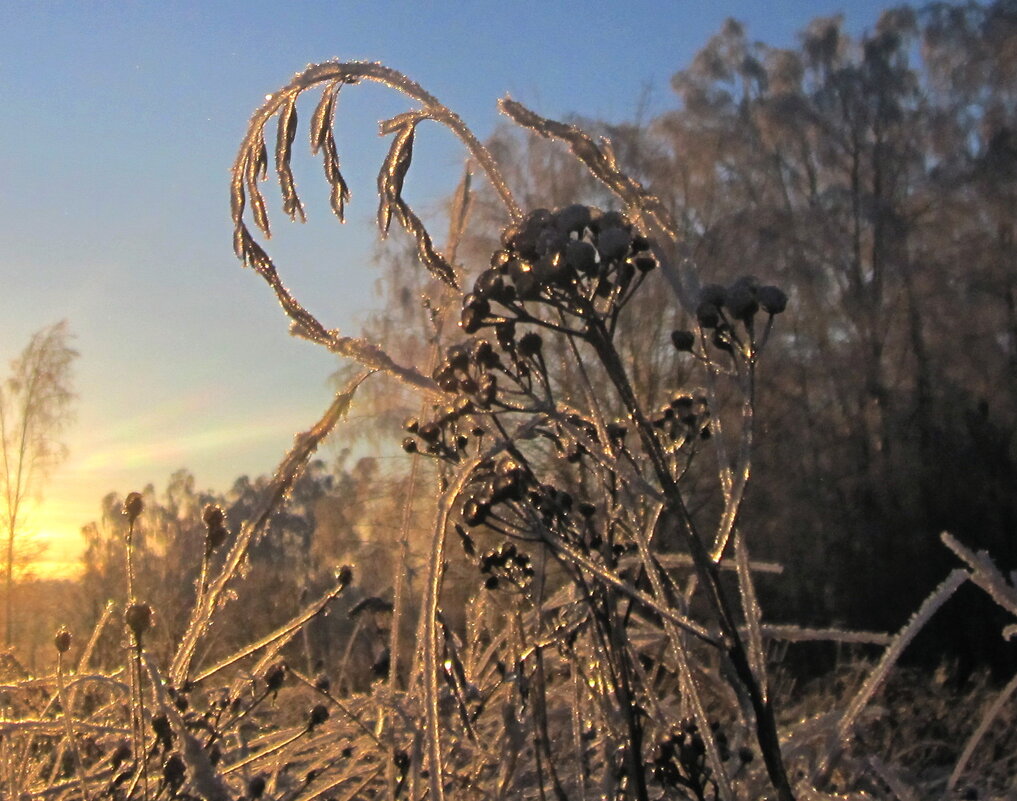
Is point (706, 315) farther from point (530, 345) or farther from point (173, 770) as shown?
point (173, 770)

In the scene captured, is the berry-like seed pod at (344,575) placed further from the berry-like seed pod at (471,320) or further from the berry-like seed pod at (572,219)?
the berry-like seed pod at (572,219)

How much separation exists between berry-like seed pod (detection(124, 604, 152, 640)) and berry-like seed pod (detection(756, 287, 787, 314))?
2.77ft

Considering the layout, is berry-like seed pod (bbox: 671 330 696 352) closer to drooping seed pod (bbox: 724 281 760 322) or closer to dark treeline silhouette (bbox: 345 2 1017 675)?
drooping seed pod (bbox: 724 281 760 322)

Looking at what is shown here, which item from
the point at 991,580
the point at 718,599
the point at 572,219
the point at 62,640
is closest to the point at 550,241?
the point at 572,219

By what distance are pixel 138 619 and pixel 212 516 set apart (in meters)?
0.28

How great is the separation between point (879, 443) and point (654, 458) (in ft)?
52.7

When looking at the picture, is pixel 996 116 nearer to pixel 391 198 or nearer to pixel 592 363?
pixel 592 363

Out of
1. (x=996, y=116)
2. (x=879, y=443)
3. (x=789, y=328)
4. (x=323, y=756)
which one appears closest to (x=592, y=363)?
(x=789, y=328)

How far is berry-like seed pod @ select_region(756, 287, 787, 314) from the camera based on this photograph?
1.32 meters

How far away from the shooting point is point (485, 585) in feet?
6.24

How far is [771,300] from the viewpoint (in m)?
1.32

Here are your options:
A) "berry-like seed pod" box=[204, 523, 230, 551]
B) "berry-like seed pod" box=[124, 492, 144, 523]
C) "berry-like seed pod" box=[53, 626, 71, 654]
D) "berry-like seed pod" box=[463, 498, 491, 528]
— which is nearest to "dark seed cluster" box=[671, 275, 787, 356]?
"berry-like seed pod" box=[463, 498, 491, 528]

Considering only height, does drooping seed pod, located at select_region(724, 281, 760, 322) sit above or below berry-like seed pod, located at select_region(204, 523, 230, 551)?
above

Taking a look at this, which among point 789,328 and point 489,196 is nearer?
point 489,196
